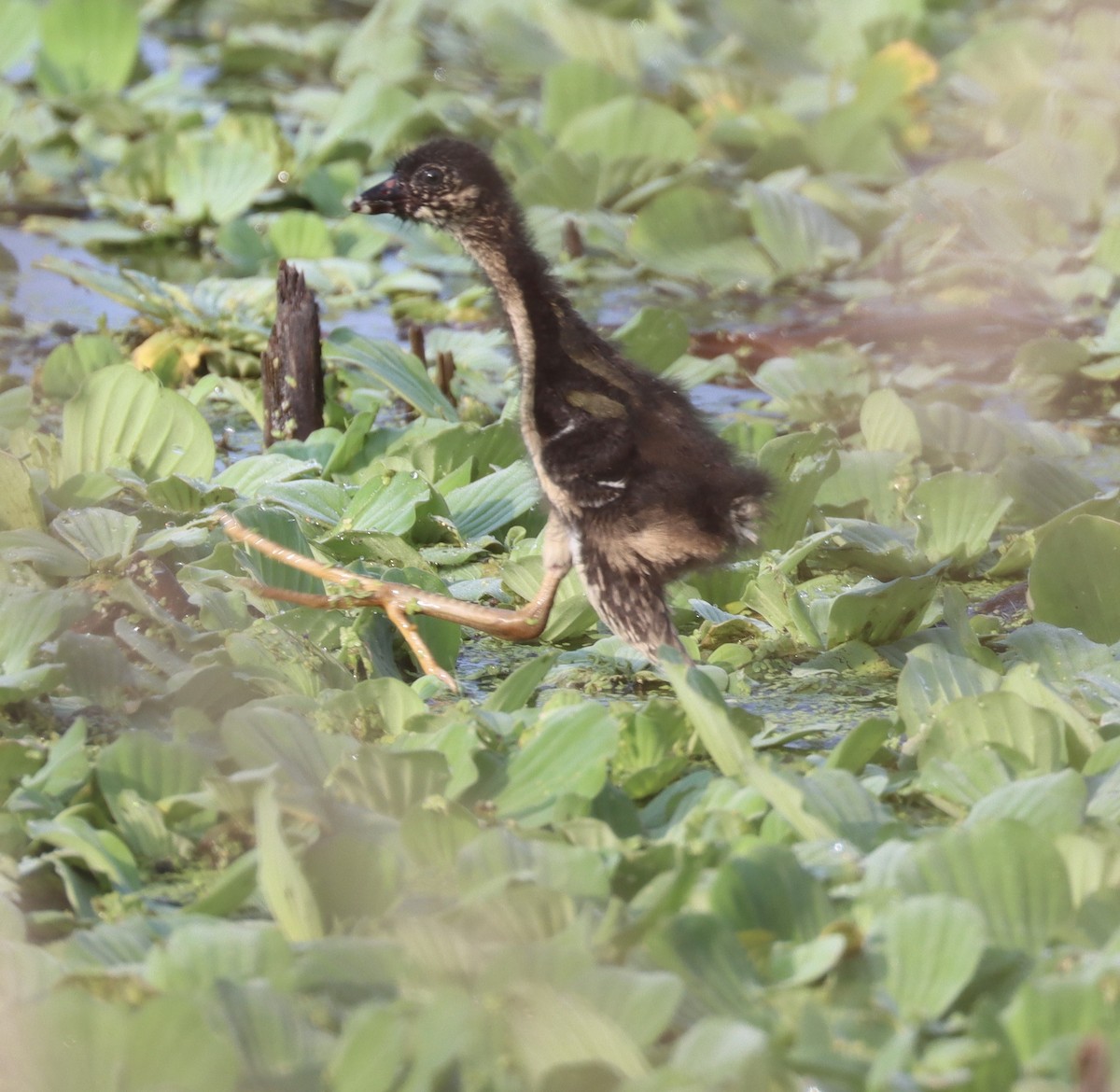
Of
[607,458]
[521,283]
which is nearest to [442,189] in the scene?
[521,283]

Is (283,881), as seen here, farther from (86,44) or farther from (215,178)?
(86,44)

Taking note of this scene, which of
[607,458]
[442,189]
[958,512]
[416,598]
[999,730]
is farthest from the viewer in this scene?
[958,512]

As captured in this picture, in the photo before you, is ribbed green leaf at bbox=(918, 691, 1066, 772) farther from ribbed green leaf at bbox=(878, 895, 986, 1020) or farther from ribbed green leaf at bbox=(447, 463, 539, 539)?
ribbed green leaf at bbox=(447, 463, 539, 539)

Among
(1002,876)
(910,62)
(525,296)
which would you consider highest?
(525,296)

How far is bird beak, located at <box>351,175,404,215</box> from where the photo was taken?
427cm

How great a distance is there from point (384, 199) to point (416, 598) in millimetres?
990

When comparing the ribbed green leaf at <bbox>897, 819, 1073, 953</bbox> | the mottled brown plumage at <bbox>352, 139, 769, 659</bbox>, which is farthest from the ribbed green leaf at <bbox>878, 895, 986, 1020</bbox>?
the mottled brown plumage at <bbox>352, 139, 769, 659</bbox>

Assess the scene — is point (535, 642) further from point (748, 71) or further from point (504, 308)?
point (748, 71)

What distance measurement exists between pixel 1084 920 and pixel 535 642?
1887 mm

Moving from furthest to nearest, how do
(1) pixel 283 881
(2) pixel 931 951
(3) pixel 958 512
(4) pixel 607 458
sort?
1. (3) pixel 958 512
2. (4) pixel 607 458
3. (1) pixel 283 881
4. (2) pixel 931 951

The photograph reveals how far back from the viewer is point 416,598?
13.1 feet

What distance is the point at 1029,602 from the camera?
4176mm

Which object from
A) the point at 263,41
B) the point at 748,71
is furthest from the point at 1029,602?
the point at 263,41

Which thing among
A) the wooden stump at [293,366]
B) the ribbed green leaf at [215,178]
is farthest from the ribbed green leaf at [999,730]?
the ribbed green leaf at [215,178]
